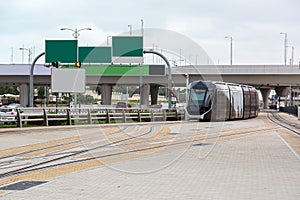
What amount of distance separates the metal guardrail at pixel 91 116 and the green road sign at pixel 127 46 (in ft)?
18.7

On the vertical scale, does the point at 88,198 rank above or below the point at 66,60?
below

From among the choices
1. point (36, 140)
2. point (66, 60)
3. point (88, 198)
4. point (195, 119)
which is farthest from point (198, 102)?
point (88, 198)

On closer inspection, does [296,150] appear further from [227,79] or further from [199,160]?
[227,79]

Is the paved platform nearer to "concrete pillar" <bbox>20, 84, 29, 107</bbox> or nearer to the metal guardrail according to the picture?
the metal guardrail

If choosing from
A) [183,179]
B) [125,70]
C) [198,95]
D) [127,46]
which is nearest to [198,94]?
[198,95]

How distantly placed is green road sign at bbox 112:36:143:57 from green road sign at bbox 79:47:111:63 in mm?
1900

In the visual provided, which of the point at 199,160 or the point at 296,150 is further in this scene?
the point at 296,150

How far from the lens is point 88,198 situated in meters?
8.86

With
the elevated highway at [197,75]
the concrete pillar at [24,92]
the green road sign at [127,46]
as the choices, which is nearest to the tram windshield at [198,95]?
the green road sign at [127,46]

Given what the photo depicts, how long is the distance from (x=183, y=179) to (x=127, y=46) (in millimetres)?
38389

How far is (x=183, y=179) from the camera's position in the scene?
1105cm

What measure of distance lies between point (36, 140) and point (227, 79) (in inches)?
2146

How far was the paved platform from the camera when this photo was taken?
9.23 metres

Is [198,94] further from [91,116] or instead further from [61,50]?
[61,50]
